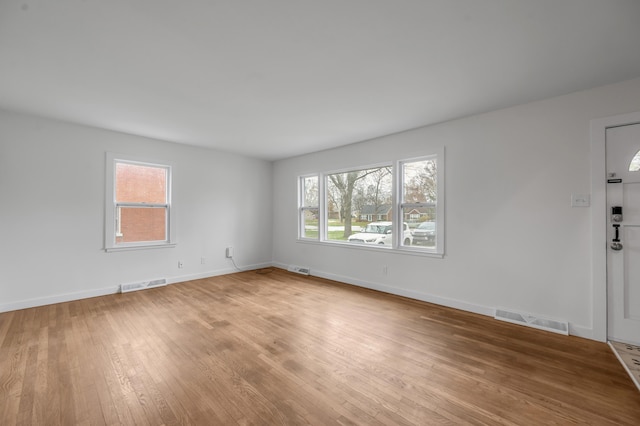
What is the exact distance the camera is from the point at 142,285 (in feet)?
14.8

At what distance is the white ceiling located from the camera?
1740mm

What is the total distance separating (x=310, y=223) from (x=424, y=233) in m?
2.53

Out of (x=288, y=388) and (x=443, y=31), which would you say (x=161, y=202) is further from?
(x=443, y=31)

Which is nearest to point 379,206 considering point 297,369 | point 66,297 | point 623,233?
point 623,233

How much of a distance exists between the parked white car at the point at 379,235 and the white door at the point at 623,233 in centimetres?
216

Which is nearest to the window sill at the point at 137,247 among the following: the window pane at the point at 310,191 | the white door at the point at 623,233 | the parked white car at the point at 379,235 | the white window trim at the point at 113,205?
the white window trim at the point at 113,205

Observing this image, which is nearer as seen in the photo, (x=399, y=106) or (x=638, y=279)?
(x=638, y=279)

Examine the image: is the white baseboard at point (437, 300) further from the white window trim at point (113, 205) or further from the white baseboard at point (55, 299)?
the white baseboard at point (55, 299)

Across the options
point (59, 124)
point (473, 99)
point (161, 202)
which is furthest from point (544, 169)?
point (59, 124)

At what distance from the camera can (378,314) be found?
3416 mm

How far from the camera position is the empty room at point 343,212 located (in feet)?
5.95

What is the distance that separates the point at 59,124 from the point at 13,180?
94 centimetres

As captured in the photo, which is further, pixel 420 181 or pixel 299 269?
pixel 299 269

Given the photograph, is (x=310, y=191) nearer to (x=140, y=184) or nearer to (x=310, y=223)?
(x=310, y=223)
